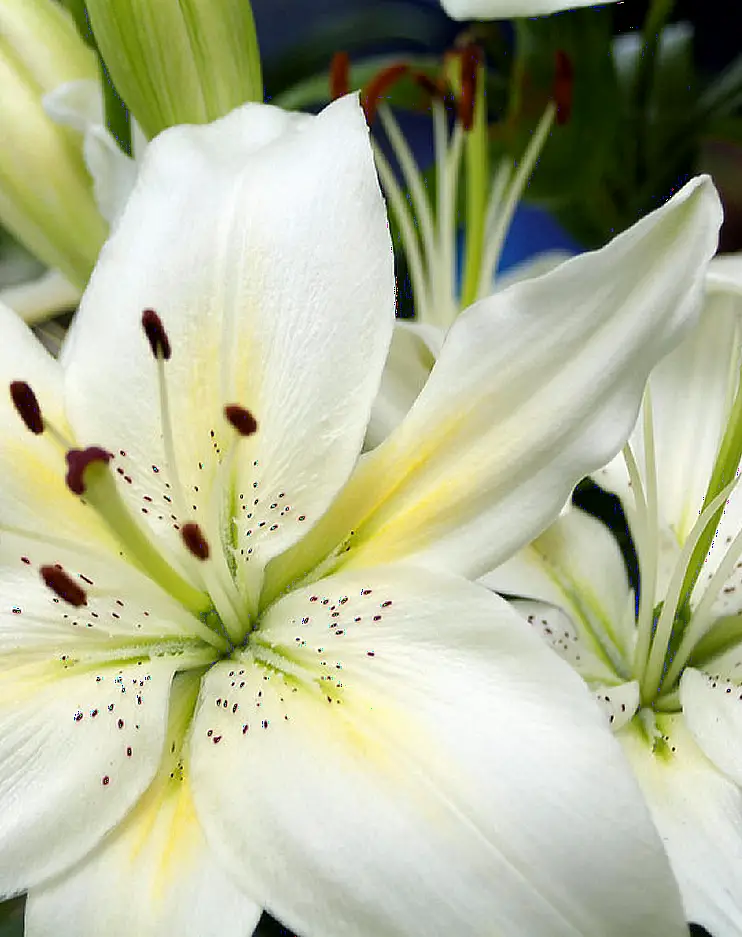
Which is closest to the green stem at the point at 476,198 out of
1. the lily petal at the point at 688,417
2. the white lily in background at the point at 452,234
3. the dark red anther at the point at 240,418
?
the white lily in background at the point at 452,234

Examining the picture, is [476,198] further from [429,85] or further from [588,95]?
[588,95]

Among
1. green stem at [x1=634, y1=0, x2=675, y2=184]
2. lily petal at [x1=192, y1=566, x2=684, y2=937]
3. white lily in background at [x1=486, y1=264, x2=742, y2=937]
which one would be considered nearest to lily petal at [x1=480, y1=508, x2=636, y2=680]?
white lily in background at [x1=486, y1=264, x2=742, y2=937]

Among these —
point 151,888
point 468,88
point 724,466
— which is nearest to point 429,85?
point 468,88

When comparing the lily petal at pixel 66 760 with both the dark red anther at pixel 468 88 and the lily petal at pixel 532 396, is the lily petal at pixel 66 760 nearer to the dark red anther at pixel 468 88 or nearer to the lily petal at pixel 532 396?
the lily petal at pixel 532 396

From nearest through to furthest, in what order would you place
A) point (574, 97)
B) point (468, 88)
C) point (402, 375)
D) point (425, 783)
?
1. point (425, 783)
2. point (402, 375)
3. point (468, 88)
4. point (574, 97)

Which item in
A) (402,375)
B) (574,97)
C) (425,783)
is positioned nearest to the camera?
(425,783)

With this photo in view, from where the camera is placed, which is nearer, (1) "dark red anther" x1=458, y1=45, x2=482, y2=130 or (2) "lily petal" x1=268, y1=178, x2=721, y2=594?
(2) "lily petal" x1=268, y1=178, x2=721, y2=594

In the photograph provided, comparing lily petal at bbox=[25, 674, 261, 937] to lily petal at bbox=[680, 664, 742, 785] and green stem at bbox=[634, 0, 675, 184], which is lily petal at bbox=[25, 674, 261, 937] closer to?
lily petal at bbox=[680, 664, 742, 785]
